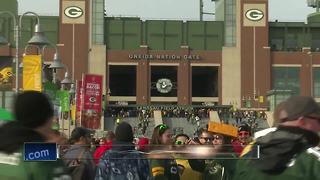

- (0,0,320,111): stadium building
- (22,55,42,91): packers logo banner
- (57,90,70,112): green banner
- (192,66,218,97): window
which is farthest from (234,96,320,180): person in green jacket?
(192,66,218,97): window

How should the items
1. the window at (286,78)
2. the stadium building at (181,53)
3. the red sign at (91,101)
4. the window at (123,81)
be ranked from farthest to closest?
the window at (123,81), the window at (286,78), the stadium building at (181,53), the red sign at (91,101)

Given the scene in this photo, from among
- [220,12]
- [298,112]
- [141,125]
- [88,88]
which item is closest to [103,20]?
[220,12]

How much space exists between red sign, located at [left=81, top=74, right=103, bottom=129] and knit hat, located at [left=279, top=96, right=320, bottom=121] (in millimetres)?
17786

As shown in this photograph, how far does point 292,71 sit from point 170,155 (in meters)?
87.9

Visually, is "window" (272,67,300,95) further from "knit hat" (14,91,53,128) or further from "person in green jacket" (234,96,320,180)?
"person in green jacket" (234,96,320,180)

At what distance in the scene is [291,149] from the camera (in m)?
2.80

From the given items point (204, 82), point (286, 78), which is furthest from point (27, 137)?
point (204, 82)

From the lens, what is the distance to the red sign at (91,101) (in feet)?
69.2

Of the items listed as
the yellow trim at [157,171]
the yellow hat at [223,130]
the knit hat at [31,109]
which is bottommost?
the yellow trim at [157,171]

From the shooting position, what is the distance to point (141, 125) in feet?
234

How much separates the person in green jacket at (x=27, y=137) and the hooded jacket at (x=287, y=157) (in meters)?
0.86

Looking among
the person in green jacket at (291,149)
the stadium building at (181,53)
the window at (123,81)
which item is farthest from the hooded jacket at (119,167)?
the window at (123,81)

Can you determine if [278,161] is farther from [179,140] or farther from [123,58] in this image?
[123,58]

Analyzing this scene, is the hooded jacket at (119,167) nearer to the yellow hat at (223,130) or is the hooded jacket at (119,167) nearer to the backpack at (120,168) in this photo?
the backpack at (120,168)
